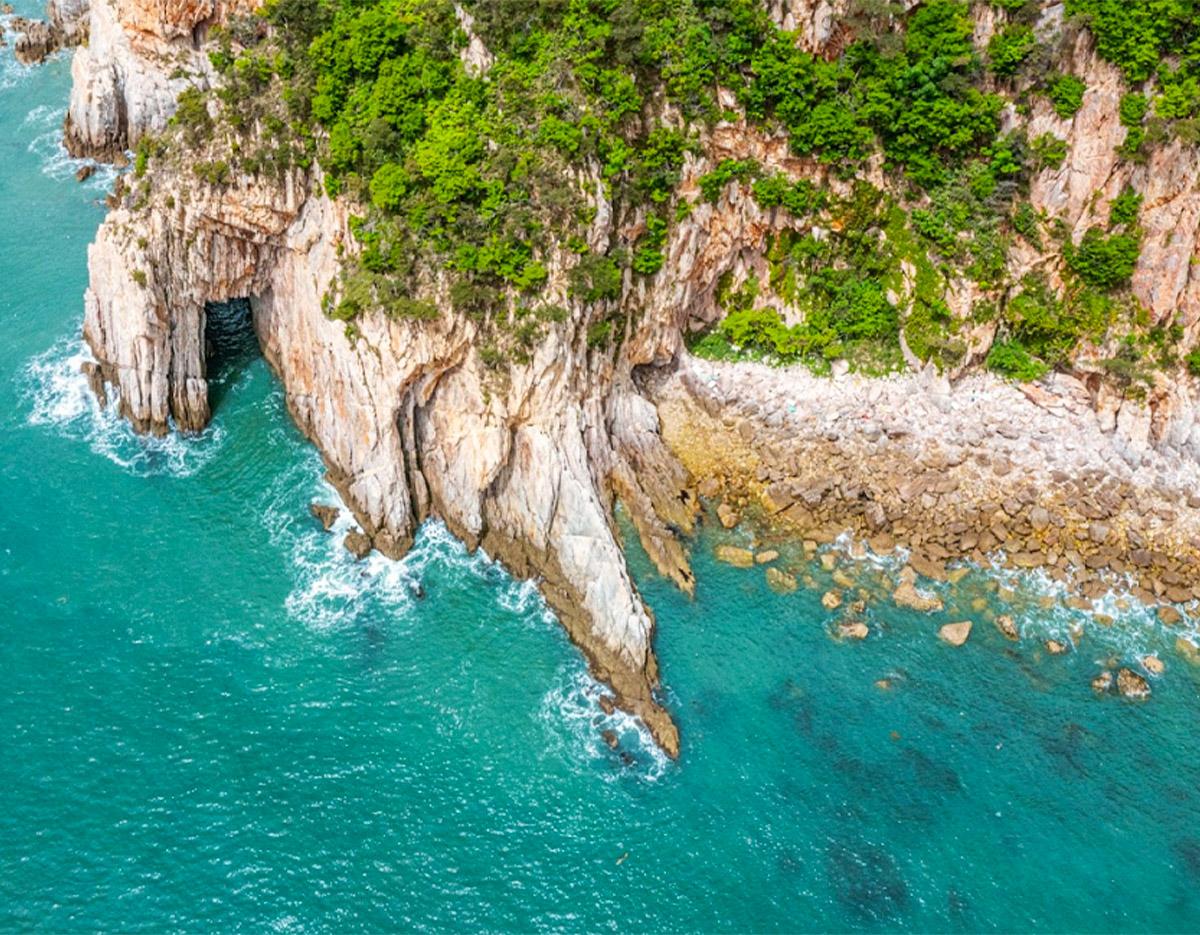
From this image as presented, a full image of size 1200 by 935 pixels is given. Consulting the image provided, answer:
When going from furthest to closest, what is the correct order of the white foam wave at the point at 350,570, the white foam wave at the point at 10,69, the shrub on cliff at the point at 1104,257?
1. the white foam wave at the point at 10,69
2. the shrub on cliff at the point at 1104,257
3. the white foam wave at the point at 350,570

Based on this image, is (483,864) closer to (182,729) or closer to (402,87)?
(182,729)

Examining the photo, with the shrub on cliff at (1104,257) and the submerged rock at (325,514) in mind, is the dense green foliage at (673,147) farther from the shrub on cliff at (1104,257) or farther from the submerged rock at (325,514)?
the submerged rock at (325,514)

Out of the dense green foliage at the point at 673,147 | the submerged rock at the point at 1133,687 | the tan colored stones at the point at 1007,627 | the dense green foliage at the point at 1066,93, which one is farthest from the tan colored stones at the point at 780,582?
the dense green foliage at the point at 1066,93

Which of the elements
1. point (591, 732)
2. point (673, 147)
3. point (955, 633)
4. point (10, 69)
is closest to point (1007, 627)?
point (955, 633)

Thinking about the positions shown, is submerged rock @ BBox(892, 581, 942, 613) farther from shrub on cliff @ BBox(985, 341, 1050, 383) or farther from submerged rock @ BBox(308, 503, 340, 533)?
submerged rock @ BBox(308, 503, 340, 533)

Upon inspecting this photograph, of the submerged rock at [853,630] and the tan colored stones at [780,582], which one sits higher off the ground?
the tan colored stones at [780,582]

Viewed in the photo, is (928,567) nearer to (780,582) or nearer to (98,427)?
(780,582)
